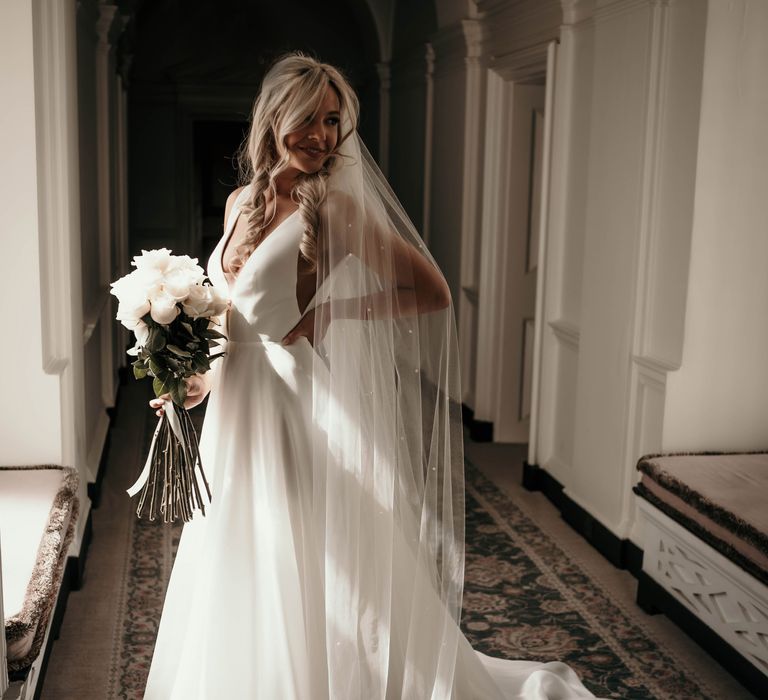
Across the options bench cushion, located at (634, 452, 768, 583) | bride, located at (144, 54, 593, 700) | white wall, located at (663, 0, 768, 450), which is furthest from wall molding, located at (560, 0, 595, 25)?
bride, located at (144, 54, 593, 700)

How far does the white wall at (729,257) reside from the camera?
403 cm

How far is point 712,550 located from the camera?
365 cm

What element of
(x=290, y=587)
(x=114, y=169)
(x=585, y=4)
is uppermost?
(x=585, y=4)

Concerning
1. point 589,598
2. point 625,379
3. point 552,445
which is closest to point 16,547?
point 589,598

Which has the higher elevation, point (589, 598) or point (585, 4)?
point (585, 4)

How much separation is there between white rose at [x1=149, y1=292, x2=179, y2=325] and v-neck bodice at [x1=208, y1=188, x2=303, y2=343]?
267 millimetres

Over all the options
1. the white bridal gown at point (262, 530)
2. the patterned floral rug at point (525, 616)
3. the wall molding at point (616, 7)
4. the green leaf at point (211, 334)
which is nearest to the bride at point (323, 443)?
the white bridal gown at point (262, 530)

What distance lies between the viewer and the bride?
2.76 metres

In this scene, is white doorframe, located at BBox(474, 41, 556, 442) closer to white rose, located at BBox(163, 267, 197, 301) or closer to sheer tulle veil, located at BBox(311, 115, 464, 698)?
sheer tulle veil, located at BBox(311, 115, 464, 698)

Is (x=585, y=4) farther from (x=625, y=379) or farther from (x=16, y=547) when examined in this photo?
(x=16, y=547)

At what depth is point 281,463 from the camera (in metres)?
2.85

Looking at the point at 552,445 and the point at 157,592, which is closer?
the point at 157,592

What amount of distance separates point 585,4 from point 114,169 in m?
4.53

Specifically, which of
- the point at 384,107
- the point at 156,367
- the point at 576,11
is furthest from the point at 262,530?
the point at 384,107
